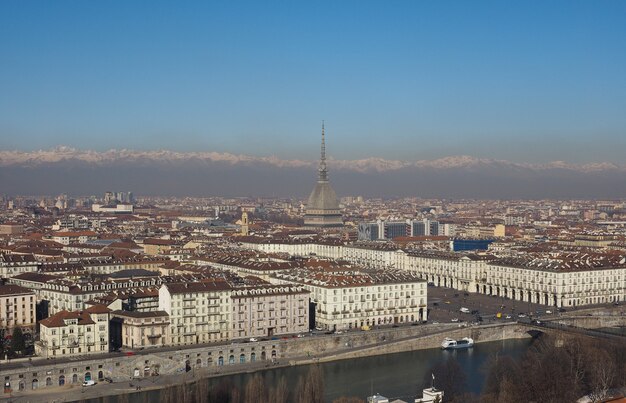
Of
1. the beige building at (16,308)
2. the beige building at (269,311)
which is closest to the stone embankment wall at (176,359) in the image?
the beige building at (269,311)

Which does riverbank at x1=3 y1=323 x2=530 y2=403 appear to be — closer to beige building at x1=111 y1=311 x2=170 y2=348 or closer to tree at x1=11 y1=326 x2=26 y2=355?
beige building at x1=111 y1=311 x2=170 y2=348

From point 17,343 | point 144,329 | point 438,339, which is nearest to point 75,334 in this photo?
point 17,343

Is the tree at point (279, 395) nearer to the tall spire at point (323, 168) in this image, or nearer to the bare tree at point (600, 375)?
the bare tree at point (600, 375)

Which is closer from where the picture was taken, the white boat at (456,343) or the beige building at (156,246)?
the white boat at (456,343)

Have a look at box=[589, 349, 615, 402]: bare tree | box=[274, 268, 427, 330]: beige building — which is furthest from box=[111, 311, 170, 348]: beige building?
box=[589, 349, 615, 402]: bare tree

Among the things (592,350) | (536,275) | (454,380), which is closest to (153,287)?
(454,380)

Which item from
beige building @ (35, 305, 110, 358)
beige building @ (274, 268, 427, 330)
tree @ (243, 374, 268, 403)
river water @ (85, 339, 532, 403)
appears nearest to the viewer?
tree @ (243, 374, 268, 403)
